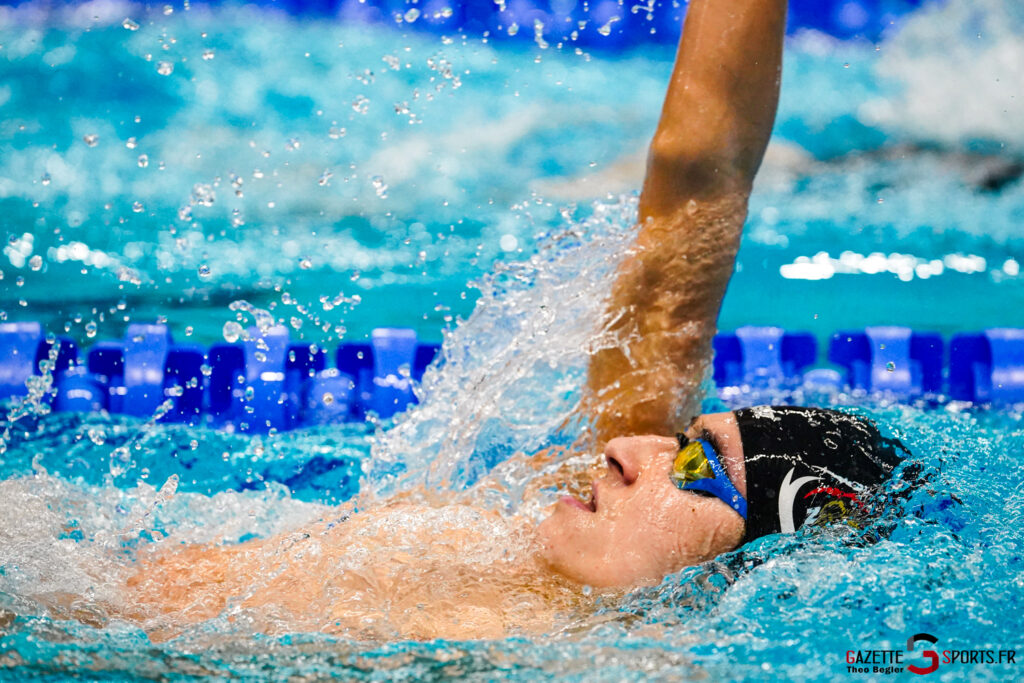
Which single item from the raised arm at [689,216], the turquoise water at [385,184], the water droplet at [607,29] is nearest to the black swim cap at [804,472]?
the raised arm at [689,216]

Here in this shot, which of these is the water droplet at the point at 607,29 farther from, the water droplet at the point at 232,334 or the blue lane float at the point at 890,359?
the water droplet at the point at 232,334

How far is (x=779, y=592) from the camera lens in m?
1.43

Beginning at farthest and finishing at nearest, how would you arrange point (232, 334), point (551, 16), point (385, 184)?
point (551, 16), point (385, 184), point (232, 334)

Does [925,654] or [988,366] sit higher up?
[988,366]

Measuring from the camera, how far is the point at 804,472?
1.41 meters

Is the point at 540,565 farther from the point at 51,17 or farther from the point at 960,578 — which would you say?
the point at 51,17

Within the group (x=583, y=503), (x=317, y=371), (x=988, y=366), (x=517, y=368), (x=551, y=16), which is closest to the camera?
(x=583, y=503)

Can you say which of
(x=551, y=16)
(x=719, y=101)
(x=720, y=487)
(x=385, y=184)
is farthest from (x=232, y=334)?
(x=551, y=16)

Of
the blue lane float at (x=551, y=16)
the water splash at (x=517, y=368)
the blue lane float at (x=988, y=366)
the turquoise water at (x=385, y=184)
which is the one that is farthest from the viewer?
the blue lane float at (x=551, y=16)

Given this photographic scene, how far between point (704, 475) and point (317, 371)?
7.15 feet

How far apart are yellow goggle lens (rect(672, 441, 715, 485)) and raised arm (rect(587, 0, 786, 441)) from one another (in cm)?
38

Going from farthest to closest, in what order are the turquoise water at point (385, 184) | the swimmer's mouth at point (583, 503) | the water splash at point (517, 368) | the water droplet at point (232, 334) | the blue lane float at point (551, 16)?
the blue lane float at point (551, 16), the turquoise water at point (385, 184), the water droplet at point (232, 334), the water splash at point (517, 368), the swimmer's mouth at point (583, 503)

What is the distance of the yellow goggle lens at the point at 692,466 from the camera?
4.72ft

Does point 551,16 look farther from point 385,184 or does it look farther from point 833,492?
point 833,492
